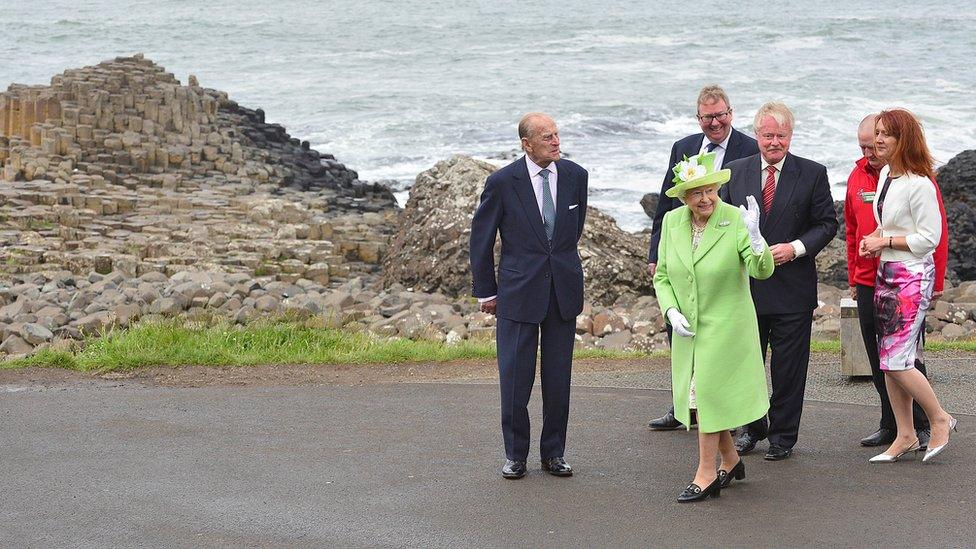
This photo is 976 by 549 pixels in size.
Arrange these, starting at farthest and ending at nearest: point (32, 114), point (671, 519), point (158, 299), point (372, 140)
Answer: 1. point (372, 140)
2. point (32, 114)
3. point (158, 299)
4. point (671, 519)

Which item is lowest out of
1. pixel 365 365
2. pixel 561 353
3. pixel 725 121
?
pixel 365 365

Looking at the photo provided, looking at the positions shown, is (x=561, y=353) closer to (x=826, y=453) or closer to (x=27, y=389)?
(x=826, y=453)

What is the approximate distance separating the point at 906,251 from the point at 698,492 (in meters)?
1.76

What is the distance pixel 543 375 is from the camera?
7066 mm

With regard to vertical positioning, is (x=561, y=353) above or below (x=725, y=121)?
below

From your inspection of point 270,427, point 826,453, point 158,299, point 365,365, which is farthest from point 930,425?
point 158,299

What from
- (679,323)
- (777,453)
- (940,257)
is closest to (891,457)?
(777,453)

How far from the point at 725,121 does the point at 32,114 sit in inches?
841

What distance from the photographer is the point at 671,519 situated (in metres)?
6.22

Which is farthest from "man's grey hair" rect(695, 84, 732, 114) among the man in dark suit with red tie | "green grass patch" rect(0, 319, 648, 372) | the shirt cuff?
"green grass patch" rect(0, 319, 648, 372)

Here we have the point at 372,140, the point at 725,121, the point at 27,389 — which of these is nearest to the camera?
the point at 725,121

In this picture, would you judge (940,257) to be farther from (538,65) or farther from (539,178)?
(538,65)

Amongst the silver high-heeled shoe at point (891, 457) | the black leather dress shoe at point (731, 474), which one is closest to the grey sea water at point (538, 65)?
the silver high-heeled shoe at point (891, 457)

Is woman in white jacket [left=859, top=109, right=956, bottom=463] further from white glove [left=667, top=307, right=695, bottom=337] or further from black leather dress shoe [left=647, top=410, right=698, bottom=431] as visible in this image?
black leather dress shoe [left=647, top=410, right=698, bottom=431]
